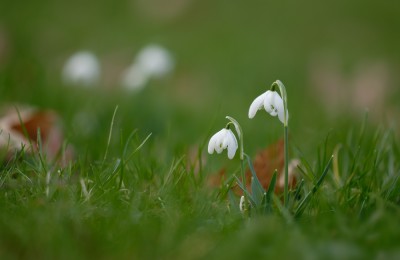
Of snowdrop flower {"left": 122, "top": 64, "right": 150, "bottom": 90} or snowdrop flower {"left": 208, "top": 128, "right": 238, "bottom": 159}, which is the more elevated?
snowdrop flower {"left": 208, "top": 128, "right": 238, "bottom": 159}

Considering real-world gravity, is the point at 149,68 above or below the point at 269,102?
below

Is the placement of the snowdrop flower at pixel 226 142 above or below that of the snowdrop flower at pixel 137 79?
above

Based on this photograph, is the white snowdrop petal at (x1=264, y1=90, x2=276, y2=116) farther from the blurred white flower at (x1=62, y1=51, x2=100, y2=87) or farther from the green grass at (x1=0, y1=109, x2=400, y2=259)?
the blurred white flower at (x1=62, y1=51, x2=100, y2=87)

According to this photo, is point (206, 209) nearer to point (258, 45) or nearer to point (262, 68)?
point (262, 68)

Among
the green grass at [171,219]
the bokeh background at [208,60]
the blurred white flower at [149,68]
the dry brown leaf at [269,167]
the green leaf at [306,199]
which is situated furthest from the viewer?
the blurred white flower at [149,68]

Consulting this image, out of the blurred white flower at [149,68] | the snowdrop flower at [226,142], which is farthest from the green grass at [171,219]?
the blurred white flower at [149,68]

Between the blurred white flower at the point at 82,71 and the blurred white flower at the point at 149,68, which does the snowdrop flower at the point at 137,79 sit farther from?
the blurred white flower at the point at 82,71

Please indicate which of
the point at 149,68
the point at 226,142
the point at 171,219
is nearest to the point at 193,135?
the point at 149,68

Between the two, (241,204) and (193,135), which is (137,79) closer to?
(193,135)

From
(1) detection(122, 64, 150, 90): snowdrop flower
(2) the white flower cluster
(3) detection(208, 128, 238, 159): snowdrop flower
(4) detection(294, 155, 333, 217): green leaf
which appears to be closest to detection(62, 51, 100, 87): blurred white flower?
(2) the white flower cluster

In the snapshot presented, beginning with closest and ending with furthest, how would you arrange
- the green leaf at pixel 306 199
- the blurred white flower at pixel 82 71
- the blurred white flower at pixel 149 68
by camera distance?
the green leaf at pixel 306 199, the blurred white flower at pixel 82 71, the blurred white flower at pixel 149 68
